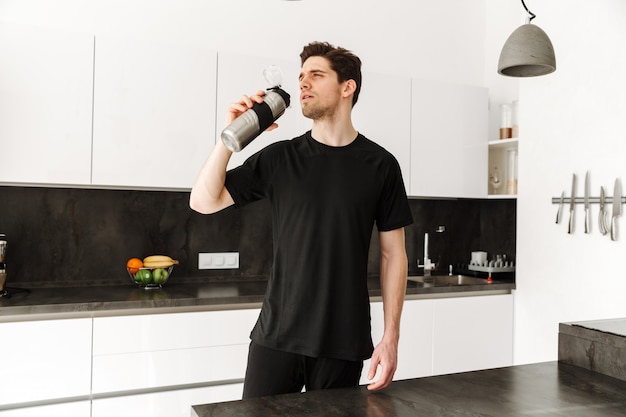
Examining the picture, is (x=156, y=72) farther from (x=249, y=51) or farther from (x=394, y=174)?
(x=394, y=174)

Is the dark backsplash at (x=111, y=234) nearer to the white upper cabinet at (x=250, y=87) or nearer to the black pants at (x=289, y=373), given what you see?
the white upper cabinet at (x=250, y=87)

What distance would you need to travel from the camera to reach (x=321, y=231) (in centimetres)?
169

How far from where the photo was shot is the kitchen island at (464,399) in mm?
1114

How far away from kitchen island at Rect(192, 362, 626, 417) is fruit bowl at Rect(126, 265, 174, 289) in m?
1.69

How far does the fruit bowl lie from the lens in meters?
2.72

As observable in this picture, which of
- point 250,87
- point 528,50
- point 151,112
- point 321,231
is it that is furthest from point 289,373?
point 250,87

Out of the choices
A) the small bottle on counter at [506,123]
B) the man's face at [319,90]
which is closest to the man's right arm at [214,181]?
the man's face at [319,90]

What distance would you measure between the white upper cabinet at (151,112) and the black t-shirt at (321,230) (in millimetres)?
1039

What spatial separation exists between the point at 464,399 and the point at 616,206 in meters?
1.95

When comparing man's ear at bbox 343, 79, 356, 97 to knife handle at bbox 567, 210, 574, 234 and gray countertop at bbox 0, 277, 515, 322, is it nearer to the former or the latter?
gray countertop at bbox 0, 277, 515, 322

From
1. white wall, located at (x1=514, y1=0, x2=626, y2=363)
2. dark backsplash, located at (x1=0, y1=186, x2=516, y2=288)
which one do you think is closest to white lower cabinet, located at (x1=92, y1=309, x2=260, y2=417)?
dark backsplash, located at (x1=0, y1=186, x2=516, y2=288)

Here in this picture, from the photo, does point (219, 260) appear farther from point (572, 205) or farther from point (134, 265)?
point (572, 205)

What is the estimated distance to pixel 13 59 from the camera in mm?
2406

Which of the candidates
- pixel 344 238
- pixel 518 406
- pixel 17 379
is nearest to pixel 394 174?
pixel 344 238
